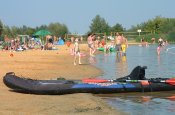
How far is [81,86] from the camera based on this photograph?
13.1 metres

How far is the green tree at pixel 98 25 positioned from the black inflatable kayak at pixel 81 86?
275ft

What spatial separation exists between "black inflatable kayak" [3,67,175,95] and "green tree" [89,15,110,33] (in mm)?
Answer: 83948

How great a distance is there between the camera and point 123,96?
13.2 metres

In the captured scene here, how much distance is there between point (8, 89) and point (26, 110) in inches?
142

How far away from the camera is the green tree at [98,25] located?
323 ft

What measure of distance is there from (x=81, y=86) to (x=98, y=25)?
87268mm

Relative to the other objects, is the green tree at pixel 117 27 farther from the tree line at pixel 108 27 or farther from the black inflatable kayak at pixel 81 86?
the black inflatable kayak at pixel 81 86

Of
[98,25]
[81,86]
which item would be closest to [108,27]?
[98,25]

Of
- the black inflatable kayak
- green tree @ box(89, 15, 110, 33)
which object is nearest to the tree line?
green tree @ box(89, 15, 110, 33)

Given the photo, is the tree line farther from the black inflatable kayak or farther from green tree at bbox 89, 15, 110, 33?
the black inflatable kayak

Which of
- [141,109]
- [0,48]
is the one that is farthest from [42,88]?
[0,48]

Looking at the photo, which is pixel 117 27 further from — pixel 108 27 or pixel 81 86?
pixel 81 86

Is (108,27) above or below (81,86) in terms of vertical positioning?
above

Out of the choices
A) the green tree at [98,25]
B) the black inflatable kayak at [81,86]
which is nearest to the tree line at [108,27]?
the green tree at [98,25]
